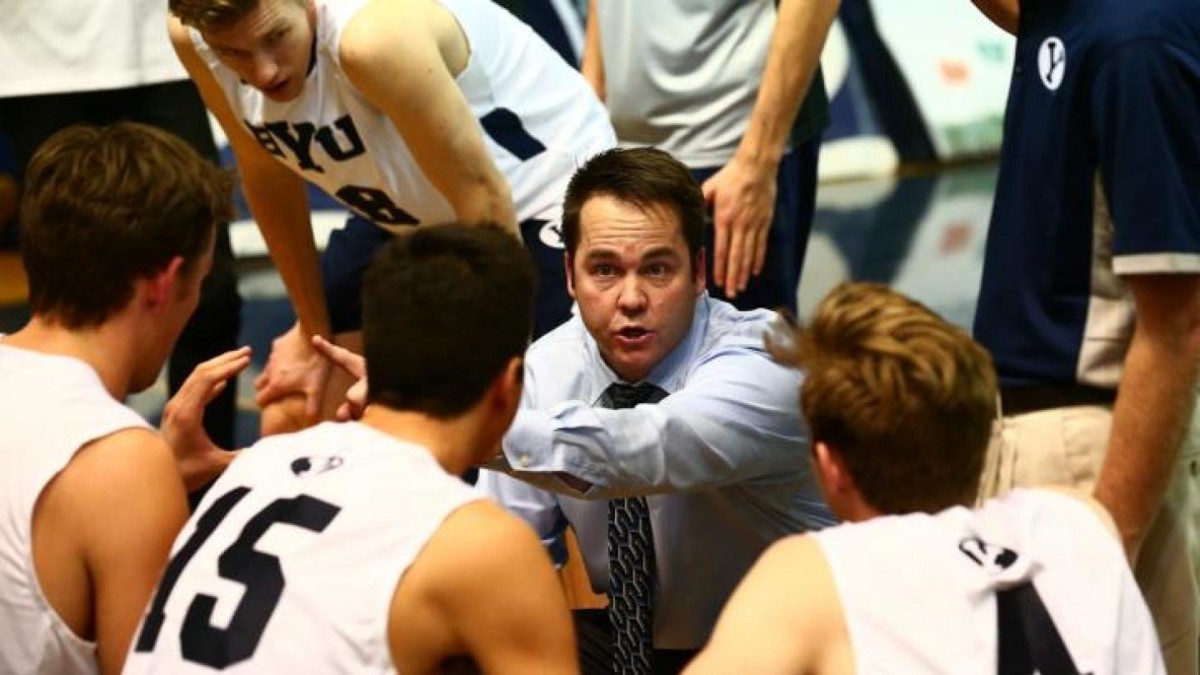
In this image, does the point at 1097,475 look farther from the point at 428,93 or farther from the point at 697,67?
the point at 697,67

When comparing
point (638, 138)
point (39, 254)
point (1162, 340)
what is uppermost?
point (39, 254)

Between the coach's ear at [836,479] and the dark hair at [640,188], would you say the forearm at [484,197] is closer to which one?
the dark hair at [640,188]

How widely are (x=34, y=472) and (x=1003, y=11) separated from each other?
1.64 meters

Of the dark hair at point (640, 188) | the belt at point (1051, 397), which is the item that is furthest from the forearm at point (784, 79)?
the belt at point (1051, 397)

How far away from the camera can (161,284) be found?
259 cm

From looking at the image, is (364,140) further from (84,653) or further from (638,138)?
(84,653)

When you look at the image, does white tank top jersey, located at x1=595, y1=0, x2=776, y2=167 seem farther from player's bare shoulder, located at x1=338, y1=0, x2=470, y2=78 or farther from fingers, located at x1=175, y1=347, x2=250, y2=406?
fingers, located at x1=175, y1=347, x2=250, y2=406

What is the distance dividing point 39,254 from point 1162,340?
57.0 inches

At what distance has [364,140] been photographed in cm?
375

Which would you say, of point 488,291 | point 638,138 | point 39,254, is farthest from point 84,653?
point 638,138

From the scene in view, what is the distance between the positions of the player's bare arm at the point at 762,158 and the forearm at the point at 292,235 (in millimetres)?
844

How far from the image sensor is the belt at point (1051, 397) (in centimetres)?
289

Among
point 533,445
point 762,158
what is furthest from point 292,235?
point 533,445

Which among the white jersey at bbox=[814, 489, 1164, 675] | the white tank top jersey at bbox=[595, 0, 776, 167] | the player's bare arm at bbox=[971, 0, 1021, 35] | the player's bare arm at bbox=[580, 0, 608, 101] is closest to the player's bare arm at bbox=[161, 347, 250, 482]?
the white jersey at bbox=[814, 489, 1164, 675]
